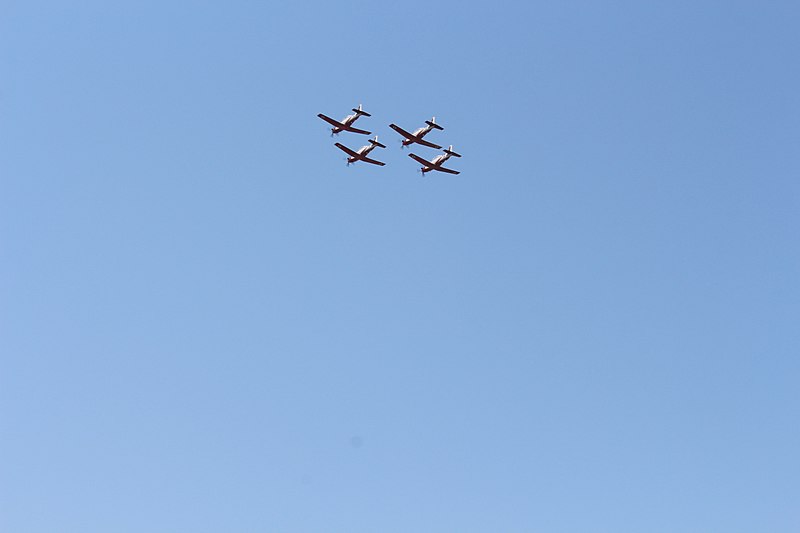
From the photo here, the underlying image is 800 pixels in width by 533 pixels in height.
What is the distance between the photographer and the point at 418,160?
19675cm

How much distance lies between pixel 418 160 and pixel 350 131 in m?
15.0

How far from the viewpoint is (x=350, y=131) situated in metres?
189
